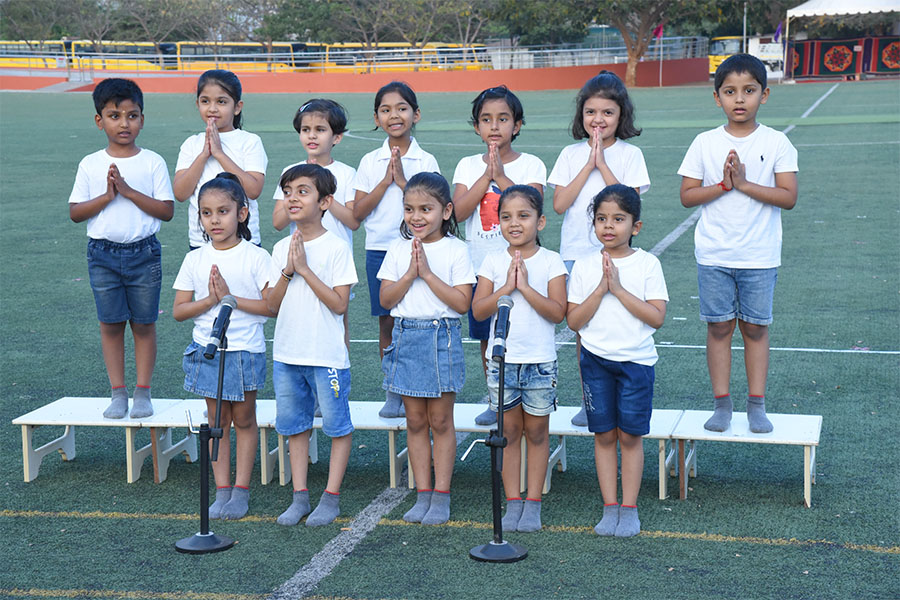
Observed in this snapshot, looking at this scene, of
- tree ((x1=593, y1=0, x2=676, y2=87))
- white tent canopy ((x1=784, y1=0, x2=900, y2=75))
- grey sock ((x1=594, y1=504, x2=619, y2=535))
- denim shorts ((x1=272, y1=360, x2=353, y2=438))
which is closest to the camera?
grey sock ((x1=594, y1=504, x2=619, y2=535))

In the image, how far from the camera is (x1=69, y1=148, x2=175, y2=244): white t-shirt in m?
5.09

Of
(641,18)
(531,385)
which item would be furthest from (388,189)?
(641,18)

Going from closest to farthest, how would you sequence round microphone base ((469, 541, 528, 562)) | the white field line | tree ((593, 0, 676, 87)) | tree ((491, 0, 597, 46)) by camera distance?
1. the white field line
2. round microphone base ((469, 541, 528, 562))
3. tree ((593, 0, 676, 87))
4. tree ((491, 0, 597, 46))

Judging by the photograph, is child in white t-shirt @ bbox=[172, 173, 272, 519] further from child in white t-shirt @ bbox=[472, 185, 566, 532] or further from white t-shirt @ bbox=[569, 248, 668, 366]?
white t-shirt @ bbox=[569, 248, 668, 366]

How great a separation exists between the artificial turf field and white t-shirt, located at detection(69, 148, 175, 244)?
118 cm

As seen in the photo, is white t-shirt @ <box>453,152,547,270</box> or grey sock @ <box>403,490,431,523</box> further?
white t-shirt @ <box>453,152,547,270</box>

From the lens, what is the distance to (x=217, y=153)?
506 centimetres

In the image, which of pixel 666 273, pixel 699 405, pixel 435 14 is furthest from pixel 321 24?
pixel 699 405

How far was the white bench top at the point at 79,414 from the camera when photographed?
5016mm

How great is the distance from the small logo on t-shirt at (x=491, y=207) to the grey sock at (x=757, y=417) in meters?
1.40

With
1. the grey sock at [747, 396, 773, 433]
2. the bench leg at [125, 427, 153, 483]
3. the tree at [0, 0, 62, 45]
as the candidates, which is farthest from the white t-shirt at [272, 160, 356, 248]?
the tree at [0, 0, 62, 45]

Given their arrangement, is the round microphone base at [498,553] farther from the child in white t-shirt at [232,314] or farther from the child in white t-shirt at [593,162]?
the child in white t-shirt at [232,314]

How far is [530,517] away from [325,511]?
86cm

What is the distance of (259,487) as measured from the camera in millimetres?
4918
